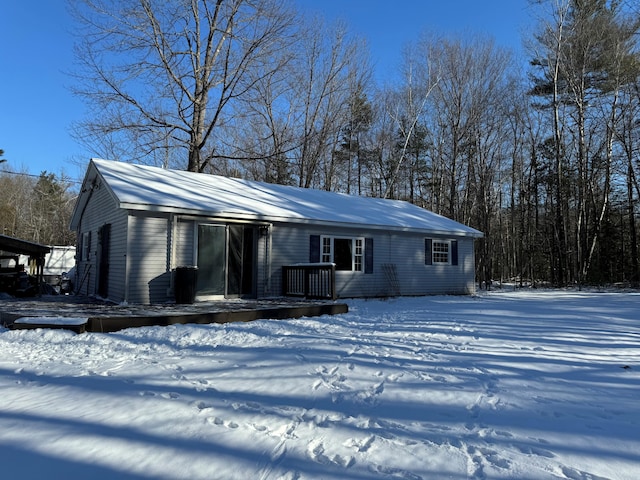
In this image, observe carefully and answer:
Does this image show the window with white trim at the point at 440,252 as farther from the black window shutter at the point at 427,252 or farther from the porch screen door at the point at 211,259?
the porch screen door at the point at 211,259

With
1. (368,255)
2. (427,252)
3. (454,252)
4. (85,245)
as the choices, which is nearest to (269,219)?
(368,255)

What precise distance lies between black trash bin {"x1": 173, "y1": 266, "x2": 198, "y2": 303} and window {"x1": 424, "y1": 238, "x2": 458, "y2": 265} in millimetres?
8469

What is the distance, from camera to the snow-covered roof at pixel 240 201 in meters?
10.2

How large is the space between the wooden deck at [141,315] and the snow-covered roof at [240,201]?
2.44 metres

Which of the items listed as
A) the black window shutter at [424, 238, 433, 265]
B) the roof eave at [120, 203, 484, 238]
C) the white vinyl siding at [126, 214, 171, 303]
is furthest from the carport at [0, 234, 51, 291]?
the black window shutter at [424, 238, 433, 265]

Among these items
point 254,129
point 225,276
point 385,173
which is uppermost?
point 254,129

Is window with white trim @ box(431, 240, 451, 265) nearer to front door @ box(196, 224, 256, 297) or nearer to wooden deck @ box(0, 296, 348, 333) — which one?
wooden deck @ box(0, 296, 348, 333)

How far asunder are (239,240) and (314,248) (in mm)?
2423

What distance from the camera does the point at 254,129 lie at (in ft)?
88.1

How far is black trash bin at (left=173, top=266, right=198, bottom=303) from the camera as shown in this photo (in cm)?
958

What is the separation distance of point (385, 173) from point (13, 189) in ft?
116

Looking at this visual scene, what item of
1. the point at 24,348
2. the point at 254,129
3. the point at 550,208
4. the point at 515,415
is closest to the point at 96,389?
the point at 24,348

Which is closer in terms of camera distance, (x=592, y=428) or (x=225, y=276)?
(x=592, y=428)

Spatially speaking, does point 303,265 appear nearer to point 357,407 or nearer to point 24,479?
point 357,407
